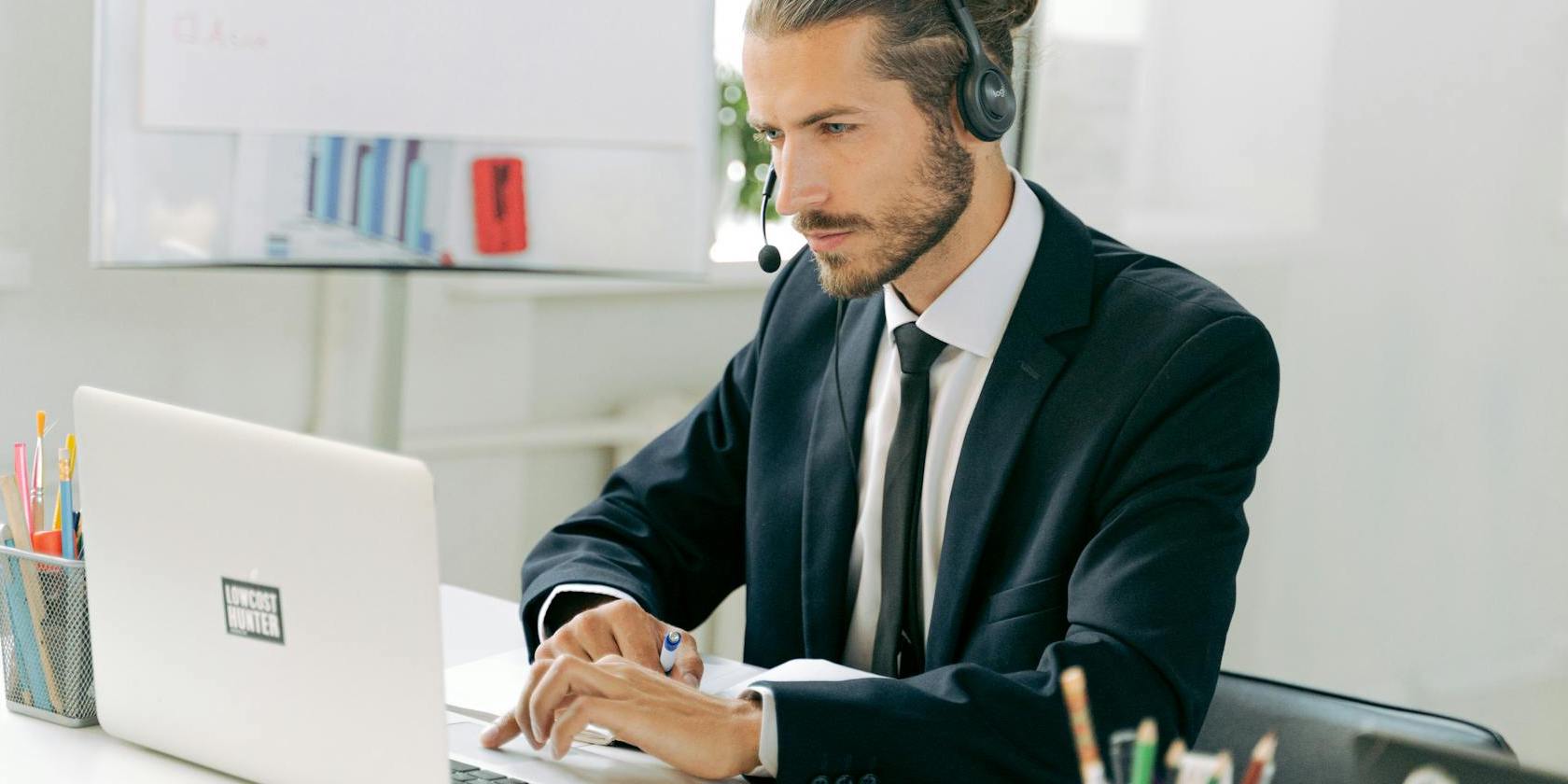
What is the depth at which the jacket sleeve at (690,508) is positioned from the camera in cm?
169

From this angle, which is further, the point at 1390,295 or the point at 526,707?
the point at 1390,295

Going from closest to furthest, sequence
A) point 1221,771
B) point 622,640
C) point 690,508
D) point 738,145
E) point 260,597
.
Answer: point 1221,771
point 260,597
point 622,640
point 690,508
point 738,145

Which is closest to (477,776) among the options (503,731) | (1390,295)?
(503,731)

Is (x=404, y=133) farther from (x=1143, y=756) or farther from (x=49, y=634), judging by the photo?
(x=1143, y=756)

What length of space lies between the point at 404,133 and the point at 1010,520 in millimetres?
1079

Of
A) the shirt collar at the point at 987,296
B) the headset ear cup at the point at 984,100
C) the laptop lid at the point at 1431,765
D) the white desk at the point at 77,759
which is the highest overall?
the headset ear cup at the point at 984,100

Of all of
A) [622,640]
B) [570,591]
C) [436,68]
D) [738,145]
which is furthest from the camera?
[738,145]

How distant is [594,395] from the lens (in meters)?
2.95

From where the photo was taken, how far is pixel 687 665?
140cm

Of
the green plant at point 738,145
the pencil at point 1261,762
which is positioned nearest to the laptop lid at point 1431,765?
the pencil at point 1261,762

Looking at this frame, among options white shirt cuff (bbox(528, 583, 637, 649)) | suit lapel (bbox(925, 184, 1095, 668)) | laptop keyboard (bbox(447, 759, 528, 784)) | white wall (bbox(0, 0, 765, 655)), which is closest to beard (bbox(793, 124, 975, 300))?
suit lapel (bbox(925, 184, 1095, 668))

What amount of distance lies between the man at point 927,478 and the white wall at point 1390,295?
1.01 metres

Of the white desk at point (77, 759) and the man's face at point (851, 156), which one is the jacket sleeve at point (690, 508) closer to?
the man's face at point (851, 156)

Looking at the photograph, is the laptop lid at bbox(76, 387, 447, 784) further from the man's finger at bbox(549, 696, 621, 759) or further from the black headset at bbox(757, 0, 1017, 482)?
the black headset at bbox(757, 0, 1017, 482)
